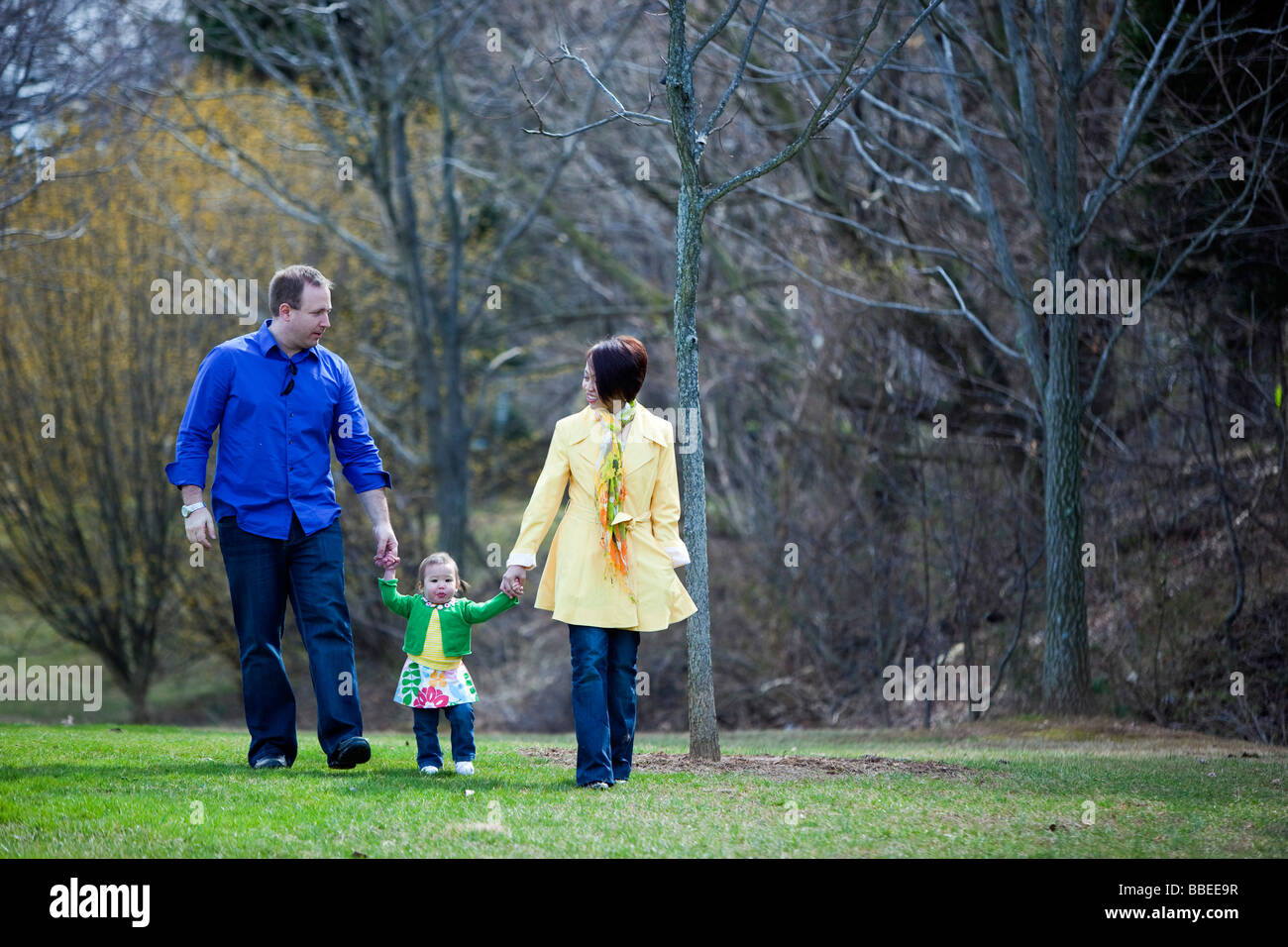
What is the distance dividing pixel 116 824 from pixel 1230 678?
400 inches

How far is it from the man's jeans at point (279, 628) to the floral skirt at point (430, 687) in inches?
11.7

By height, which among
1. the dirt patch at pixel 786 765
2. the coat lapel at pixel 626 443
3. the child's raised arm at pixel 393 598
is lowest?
the dirt patch at pixel 786 765

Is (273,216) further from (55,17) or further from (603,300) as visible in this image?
(55,17)

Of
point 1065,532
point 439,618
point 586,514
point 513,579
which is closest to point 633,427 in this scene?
point 586,514

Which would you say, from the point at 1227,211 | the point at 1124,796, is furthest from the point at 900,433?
the point at 1124,796

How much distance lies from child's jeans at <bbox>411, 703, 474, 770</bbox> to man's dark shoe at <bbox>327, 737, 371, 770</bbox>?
27 cm

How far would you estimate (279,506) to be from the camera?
264 inches

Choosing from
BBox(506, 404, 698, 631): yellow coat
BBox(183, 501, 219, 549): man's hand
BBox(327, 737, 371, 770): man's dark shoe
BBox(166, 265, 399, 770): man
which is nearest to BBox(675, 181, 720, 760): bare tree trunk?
BBox(506, 404, 698, 631): yellow coat

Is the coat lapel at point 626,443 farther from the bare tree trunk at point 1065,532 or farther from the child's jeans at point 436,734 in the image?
the bare tree trunk at point 1065,532

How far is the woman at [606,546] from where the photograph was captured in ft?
20.3

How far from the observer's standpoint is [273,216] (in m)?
20.3

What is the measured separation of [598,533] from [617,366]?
79 centimetres

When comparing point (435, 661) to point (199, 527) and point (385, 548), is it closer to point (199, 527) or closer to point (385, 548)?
point (385, 548)

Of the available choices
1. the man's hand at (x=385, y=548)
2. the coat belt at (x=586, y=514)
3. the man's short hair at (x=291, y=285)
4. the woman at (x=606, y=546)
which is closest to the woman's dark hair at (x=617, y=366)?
the woman at (x=606, y=546)
